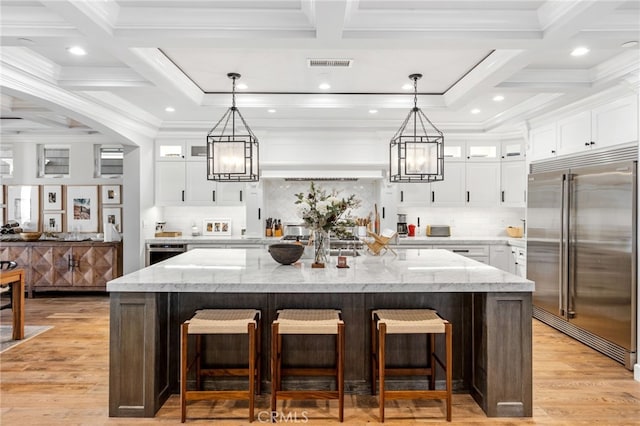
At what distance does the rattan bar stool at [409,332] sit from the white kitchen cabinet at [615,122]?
2.40 m

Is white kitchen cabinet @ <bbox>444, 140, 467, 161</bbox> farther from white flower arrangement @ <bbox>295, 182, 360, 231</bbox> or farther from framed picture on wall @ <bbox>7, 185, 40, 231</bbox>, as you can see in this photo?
framed picture on wall @ <bbox>7, 185, 40, 231</bbox>

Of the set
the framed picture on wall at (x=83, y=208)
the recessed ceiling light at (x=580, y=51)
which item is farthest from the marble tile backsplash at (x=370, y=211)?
the recessed ceiling light at (x=580, y=51)

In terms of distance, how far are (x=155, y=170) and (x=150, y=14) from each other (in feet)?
12.7

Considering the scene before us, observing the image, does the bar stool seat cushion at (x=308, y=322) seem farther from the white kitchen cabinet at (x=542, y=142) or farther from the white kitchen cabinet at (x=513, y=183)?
the white kitchen cabinet at (x=513, y=183)

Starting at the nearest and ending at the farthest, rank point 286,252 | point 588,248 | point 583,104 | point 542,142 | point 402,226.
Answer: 1. point 286,252
2. point 588,248
3. point 583,104
4. point 542,142
5. point 402,226

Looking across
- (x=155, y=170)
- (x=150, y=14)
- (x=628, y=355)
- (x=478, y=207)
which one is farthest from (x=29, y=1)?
(x=478, y=207)

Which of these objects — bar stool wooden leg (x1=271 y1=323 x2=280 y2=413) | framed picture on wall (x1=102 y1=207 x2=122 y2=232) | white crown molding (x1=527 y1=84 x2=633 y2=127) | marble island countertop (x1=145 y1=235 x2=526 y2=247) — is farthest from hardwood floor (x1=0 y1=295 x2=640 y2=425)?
framed picture on wall (x1=102 y1=207 x2=122 y2=232)

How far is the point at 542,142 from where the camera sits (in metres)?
5.00

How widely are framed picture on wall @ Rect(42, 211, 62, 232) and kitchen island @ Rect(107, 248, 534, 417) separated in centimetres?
453

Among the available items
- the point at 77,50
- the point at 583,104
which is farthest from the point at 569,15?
the point at 77,50

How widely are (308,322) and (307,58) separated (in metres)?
2.15

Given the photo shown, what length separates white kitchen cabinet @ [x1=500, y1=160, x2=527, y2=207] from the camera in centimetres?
586

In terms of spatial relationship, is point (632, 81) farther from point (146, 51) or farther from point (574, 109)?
point (146, 51)

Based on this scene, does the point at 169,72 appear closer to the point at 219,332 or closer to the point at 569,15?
the point at 219,332
